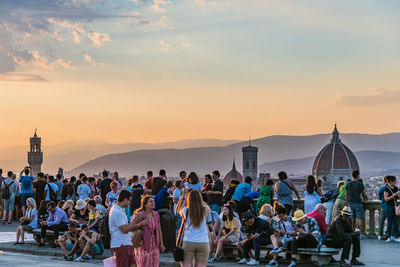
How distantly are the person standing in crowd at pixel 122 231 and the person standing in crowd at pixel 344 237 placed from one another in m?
4.98

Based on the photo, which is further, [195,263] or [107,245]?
[107,245]

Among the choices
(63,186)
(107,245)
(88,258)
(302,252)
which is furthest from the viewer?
(63,186)

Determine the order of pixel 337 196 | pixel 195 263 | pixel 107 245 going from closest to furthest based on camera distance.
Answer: pixel 195 263 < pixel 107 245 < pixel 337 196

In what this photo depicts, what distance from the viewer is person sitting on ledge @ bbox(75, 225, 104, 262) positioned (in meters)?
16.2

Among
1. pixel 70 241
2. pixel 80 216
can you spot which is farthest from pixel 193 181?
pixel 70 241

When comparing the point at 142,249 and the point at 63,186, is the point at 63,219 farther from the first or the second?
the point at 142,249

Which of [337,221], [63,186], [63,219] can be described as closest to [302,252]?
[337,221]

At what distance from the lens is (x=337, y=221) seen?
1441 centimetres

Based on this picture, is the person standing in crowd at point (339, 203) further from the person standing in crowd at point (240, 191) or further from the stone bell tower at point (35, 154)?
the stone bell tower at point (35, 154)

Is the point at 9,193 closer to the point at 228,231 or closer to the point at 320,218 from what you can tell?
the point at 228,231

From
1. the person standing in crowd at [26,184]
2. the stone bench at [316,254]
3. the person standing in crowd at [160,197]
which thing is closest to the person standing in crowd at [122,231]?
the stone bench at [316,254]

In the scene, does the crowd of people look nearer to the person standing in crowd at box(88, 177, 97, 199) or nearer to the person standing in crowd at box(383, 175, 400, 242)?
→ the person standing in crowd at box(383, 175, 400, 242)

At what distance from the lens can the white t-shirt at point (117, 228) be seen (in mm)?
10758

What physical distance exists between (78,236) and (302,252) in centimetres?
530
